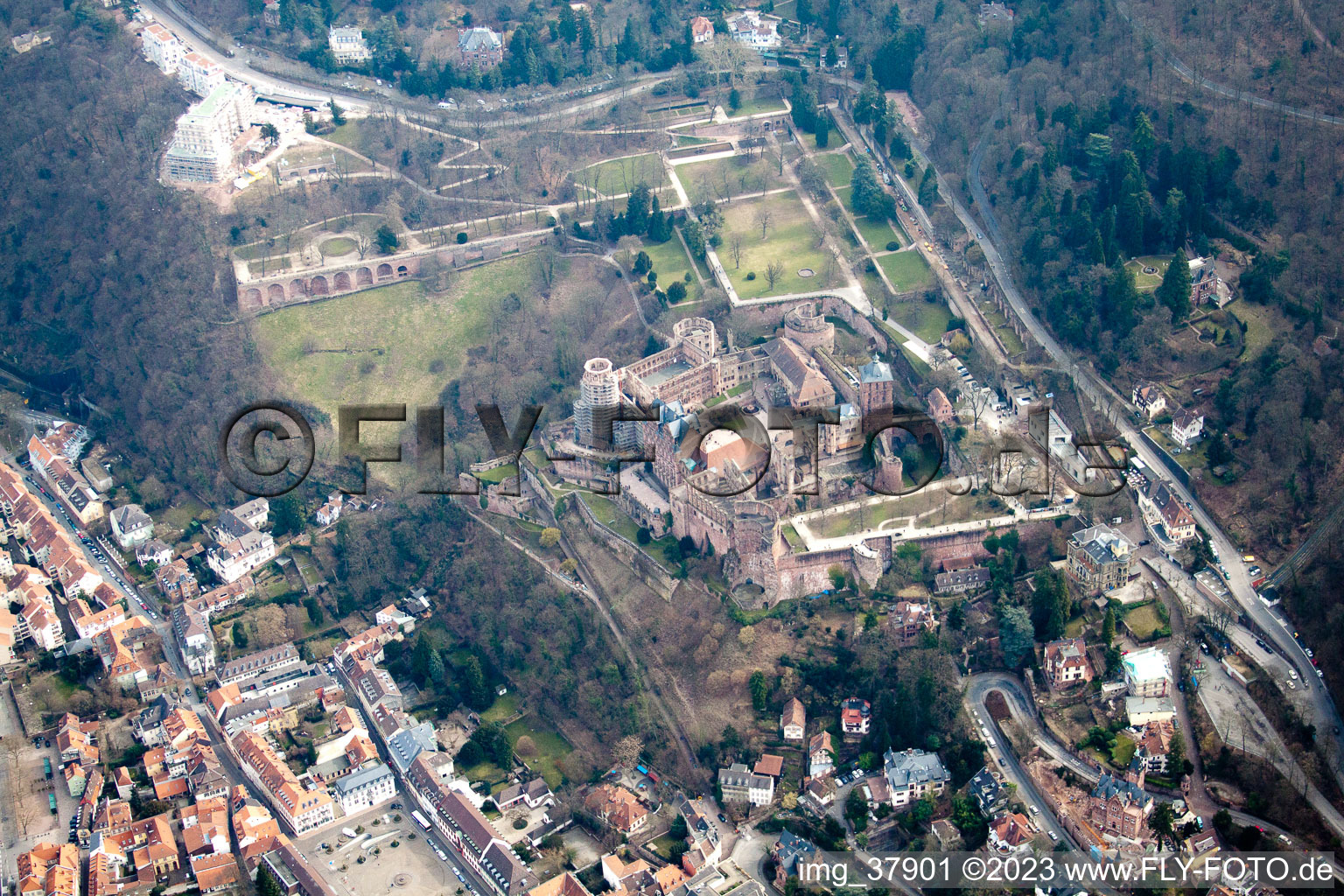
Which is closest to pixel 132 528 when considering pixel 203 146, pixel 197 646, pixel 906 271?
pixel 197 646

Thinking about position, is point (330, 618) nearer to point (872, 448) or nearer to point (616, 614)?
point (616, 614)

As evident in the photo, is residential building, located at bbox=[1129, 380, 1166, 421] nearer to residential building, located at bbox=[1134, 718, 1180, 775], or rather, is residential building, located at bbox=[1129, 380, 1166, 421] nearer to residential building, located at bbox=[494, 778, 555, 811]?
residential building, located at bbox=[1134, 718, 1180, 775]

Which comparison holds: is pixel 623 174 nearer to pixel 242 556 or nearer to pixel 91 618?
pixel 242 556

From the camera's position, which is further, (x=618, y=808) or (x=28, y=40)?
(x=28, y=40)

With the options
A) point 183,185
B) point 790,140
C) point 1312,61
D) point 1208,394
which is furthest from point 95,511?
point 1312,61

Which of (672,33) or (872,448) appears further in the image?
(672,33)

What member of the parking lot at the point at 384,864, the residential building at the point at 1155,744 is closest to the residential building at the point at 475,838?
the parking lot at the point at 384,864
